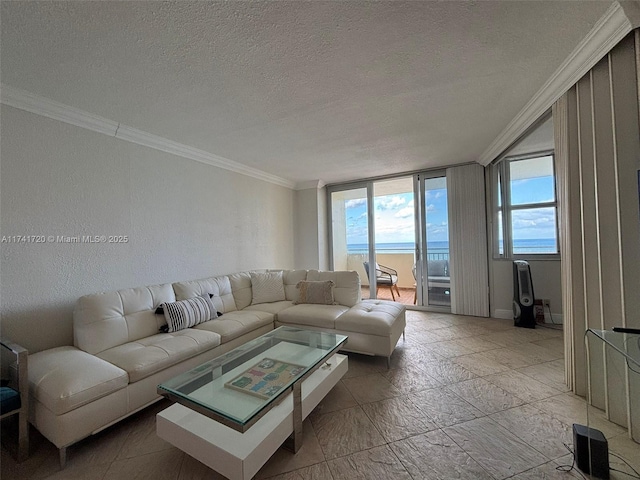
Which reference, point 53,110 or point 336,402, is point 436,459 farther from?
point 53,110

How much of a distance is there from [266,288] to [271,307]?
0.37 meters

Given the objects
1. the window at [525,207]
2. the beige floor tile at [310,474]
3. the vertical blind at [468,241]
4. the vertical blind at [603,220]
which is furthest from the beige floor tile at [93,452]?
the window at [525,207]

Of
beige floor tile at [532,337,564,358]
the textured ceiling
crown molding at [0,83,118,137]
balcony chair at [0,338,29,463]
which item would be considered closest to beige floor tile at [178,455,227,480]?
balcony chair at [0,338,29,463]

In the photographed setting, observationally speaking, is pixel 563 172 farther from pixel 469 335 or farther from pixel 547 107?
pixel 469 335

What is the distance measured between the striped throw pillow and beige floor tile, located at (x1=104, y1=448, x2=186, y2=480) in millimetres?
1078

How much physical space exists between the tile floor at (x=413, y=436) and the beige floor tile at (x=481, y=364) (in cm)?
2

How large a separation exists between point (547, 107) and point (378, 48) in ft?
5.78

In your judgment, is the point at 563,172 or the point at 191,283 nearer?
the point at 563,172

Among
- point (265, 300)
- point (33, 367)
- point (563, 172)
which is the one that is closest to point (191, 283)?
point (265, 300)

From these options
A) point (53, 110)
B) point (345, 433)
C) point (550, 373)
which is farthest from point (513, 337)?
point (53, 110)

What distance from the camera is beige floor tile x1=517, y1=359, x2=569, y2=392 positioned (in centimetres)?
206

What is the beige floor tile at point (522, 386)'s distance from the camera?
1927mm

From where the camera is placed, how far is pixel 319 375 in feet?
6.18

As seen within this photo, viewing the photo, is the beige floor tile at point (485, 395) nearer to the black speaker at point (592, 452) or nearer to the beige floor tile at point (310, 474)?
the black speaker at point (592, 452)
